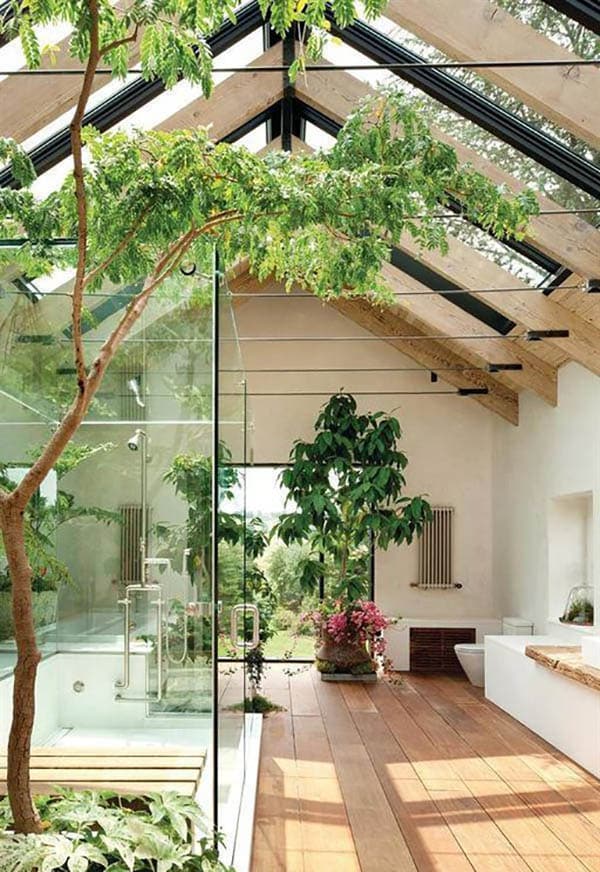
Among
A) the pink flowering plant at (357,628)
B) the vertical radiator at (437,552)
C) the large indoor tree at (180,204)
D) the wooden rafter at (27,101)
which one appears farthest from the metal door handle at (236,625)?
the vertical radiator at (437,552)

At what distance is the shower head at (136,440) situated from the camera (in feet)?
14.7

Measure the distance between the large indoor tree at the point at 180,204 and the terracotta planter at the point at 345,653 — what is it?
716 centimetres

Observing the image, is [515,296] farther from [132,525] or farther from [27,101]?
[132,525]

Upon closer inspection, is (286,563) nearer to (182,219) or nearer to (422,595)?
(422,595)

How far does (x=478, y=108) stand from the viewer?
19.9 feet

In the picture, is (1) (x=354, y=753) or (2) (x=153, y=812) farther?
(1) (x=354, y=753)

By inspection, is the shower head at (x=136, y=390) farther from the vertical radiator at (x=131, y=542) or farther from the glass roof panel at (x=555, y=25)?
the glass roof panel at (x=555, y=25)

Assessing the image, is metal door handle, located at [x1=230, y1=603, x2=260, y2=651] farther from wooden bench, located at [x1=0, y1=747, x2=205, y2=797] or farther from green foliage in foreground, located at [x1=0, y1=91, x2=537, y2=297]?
green foliage in foreground, located at [x1=0, y1=91, x2=537, y2=297]

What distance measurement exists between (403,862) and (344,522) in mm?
6311

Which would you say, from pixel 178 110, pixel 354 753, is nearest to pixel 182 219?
pixel 178 110

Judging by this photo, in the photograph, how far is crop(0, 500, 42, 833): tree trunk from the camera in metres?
2.98

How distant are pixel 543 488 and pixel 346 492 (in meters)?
1.94

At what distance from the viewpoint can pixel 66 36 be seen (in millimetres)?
5418

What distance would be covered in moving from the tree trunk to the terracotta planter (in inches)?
299
